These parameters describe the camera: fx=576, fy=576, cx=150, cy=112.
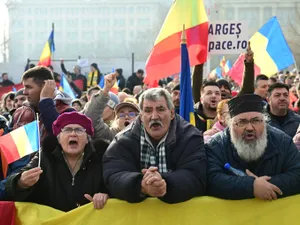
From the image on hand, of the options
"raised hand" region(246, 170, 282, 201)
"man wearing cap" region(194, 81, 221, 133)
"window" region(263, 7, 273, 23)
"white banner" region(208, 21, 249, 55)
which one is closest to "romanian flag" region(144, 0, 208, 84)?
"white banner" region(208, 21, 249, 55)

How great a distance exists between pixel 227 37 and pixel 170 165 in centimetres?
284

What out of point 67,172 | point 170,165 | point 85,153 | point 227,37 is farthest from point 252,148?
point 227,37

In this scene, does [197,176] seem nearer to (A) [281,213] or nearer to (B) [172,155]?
(B) [172,155]

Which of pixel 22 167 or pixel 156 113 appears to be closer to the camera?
pixel 156 113

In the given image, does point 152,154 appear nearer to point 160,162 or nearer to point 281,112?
point 160,162

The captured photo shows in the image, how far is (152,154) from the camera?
13.5 ft

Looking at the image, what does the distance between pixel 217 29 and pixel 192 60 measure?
505 millimetres

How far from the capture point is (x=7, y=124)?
545cm

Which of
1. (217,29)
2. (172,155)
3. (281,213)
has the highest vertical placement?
(217,29)

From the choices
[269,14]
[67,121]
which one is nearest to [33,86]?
[67,121]

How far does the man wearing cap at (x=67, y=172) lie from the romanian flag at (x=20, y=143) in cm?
13

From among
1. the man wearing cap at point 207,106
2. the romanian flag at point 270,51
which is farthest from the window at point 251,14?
the man wearing cap at point 207,106

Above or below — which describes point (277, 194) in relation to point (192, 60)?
below

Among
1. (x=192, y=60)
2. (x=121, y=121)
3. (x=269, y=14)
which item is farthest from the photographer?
(x=269, y=14)
